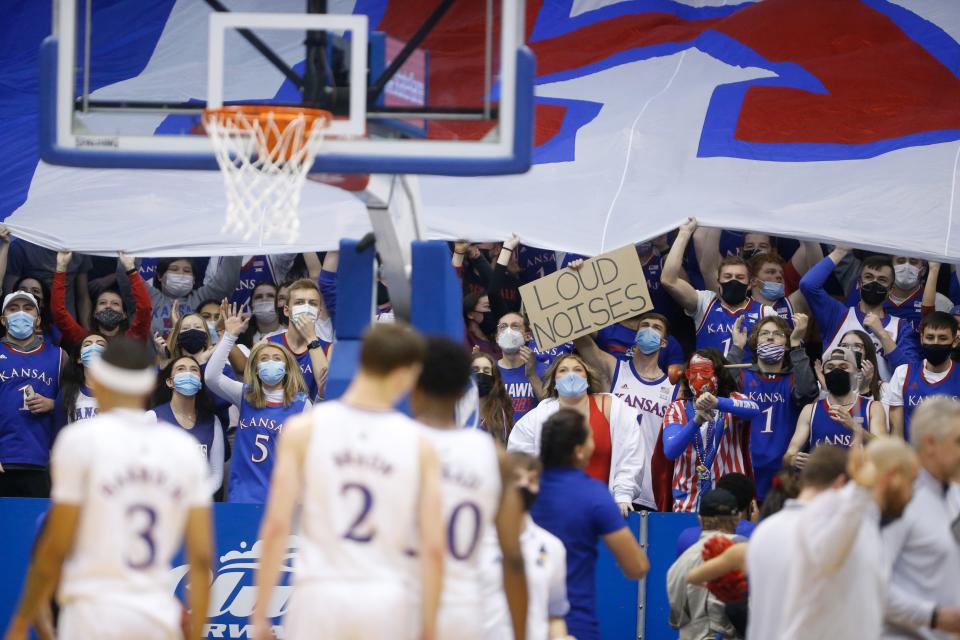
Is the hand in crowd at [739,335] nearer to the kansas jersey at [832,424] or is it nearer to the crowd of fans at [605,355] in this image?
the crowd of fans at [605,355]

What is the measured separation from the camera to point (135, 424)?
20.0 feet

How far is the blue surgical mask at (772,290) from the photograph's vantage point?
12.4m

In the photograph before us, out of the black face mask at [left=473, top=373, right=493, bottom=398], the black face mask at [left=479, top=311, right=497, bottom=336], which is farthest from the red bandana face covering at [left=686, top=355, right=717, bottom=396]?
the black face mask at [left=479, top=311, right=497, bottom=336]

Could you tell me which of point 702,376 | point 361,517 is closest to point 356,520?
point 361,517

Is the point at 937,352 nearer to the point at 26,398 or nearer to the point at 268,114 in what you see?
the point at 268,114

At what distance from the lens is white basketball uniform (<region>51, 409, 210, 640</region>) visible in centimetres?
590

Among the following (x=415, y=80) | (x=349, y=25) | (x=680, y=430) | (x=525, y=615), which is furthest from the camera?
(x=680, y=430)

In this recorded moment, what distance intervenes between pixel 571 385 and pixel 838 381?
2053 millimetres

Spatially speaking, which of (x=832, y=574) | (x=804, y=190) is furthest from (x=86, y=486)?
(x=804, y=190)

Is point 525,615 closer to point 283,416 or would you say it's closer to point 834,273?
point 283,416

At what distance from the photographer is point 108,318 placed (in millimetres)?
12758

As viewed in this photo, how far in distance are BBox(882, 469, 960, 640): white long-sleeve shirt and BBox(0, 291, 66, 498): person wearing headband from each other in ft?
25.3

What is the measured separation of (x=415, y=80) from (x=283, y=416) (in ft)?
12.3

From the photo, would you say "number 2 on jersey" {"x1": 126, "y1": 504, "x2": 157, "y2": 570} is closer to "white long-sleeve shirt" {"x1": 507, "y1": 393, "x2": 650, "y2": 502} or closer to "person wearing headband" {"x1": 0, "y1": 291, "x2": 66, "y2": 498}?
"white long-sleeve shirt" {"x1": 507, "y1": 393, "x2": 650, "y2": 502}
